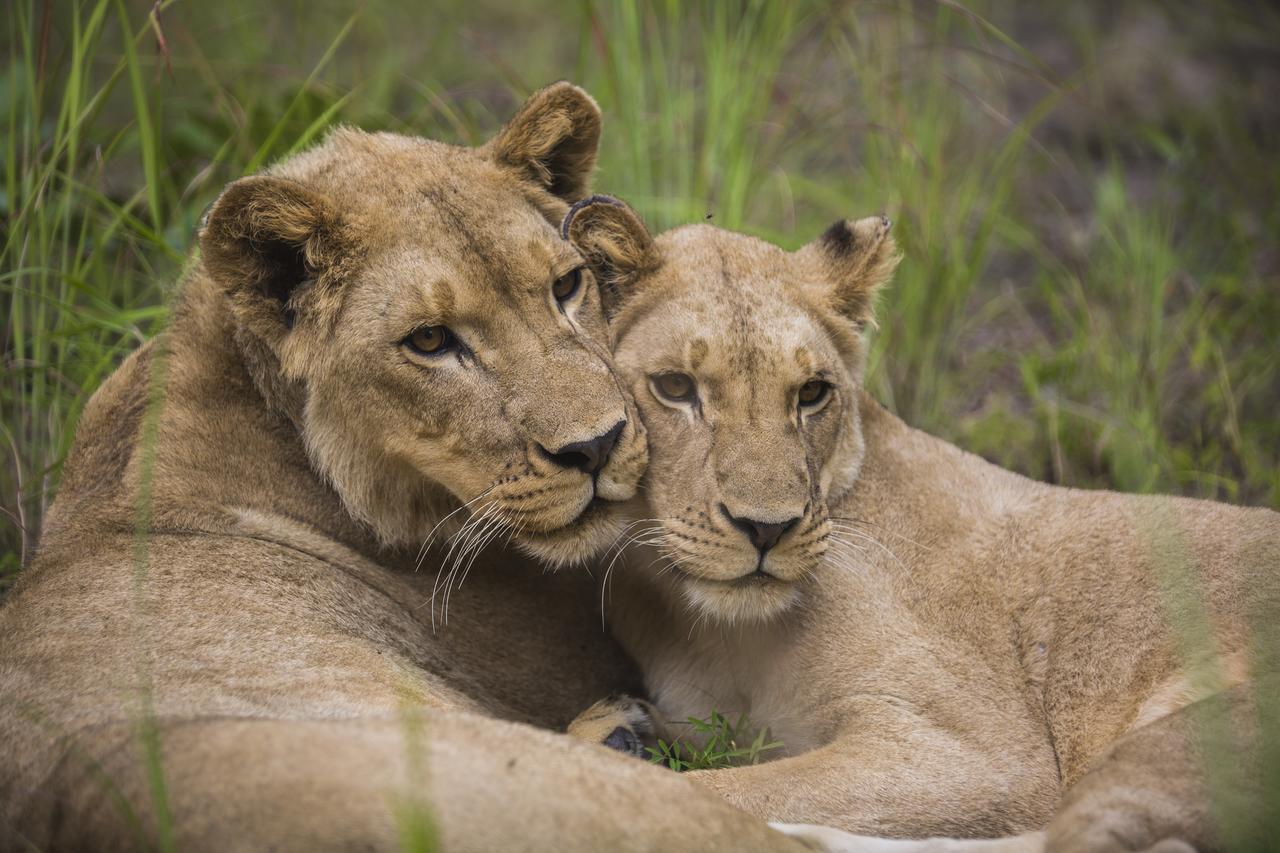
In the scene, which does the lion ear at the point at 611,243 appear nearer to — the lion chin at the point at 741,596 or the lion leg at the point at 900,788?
the lion chin at the point at 741,596

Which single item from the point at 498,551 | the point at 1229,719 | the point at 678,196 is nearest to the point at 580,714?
the point at 498,551

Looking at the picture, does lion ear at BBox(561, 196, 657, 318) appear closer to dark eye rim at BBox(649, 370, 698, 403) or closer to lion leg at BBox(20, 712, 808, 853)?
dark eye rim at BBox(649, 370, 698, 403)

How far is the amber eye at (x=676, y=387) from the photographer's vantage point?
364 cm

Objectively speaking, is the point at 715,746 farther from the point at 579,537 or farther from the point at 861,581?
the point at 579,537

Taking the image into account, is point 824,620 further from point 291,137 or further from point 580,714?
point 291,137

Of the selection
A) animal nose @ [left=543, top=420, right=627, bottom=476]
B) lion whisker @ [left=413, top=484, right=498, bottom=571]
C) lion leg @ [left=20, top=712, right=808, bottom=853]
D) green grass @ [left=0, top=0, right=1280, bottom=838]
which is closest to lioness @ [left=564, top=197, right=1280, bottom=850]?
animal nose @ [left=543, top=420, right=627, bottom=476]

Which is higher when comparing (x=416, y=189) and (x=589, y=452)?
(x=416, y=189)

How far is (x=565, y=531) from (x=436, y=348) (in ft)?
1.82

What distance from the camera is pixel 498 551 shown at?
3861 millimetres

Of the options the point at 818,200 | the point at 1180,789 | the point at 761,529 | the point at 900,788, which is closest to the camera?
the point at 1180,789

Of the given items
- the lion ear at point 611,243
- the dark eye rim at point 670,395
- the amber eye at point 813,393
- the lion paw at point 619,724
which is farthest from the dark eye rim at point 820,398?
the lion paw at point 619,724

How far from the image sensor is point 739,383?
3.57 meters

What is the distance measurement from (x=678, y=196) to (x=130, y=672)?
341 cm

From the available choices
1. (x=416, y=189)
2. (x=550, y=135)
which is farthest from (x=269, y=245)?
(x=550, y=135)
